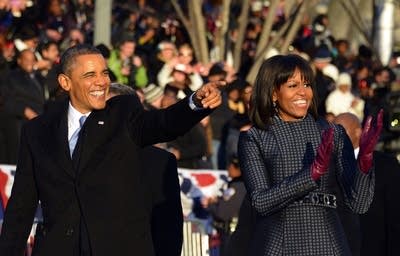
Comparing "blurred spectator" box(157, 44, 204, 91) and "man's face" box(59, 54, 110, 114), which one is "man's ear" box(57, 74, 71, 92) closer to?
"man's face" box(59, 54, 110, 114)

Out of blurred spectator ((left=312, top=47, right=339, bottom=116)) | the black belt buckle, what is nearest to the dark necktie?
the black belt buckle

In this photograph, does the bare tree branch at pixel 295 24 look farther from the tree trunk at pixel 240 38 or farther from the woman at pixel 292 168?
the woman at pixel 292 168

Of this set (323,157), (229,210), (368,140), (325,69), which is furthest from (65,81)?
(325,69)

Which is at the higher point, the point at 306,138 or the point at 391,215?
the point at 306,138

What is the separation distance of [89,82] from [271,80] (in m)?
1.01

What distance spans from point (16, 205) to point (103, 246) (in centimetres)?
54

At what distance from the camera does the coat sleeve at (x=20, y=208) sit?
7.76 metres

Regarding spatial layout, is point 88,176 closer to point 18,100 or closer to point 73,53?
point 73,53

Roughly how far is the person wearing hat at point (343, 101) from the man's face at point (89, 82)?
498 inches

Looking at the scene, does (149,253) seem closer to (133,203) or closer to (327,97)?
(133,203)

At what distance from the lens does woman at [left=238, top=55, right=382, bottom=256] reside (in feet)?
22.7

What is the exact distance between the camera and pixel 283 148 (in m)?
7.10

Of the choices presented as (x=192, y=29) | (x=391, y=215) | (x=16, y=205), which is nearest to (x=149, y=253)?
(x=16, y=205)

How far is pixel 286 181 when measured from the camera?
682 cm
